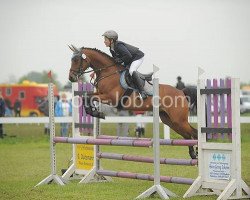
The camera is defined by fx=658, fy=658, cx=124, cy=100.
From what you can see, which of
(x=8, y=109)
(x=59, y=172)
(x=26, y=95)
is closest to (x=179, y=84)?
(x=59, y=172)

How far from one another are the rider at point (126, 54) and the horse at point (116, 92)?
182 millimetres

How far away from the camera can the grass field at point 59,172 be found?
899 centimetres

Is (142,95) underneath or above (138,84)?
underneath

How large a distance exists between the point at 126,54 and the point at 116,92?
0.70m

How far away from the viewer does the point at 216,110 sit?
26.9 feet

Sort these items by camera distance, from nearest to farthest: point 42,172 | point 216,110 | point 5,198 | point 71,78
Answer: point 216,110 < point 5,198 < point 71,78 < point 42,172

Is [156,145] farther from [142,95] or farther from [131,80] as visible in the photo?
[131,80]

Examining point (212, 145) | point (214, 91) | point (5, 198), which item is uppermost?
point (214, 91)

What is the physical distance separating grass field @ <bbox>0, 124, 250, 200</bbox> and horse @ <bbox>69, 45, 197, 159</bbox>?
1.11 meters

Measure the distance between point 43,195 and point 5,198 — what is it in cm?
51

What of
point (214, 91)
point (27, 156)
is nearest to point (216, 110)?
point (214, 91)

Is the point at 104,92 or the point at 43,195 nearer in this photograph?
the point at 43,195

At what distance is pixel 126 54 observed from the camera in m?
10.2

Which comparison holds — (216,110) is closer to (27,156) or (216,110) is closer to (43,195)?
(43,195)
